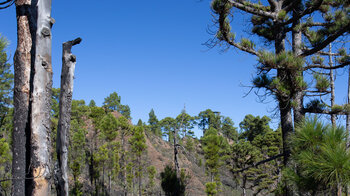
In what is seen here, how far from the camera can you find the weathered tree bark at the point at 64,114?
11.1 ft

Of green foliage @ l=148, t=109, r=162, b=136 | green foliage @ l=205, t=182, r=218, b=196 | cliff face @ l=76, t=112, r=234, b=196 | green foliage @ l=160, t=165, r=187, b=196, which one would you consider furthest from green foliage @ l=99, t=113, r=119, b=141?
green foliage @ l=148, t=109, r=162, b=136

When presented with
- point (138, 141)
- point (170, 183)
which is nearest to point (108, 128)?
point (138, 141)

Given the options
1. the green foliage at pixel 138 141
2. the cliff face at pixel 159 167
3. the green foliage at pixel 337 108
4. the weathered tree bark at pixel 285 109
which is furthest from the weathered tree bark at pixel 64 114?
the cliff face at pixel 159 167

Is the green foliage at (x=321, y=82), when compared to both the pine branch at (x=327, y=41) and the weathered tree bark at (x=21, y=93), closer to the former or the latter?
the pine branch at (x=327, y=41)

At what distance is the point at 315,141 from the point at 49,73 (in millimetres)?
3480

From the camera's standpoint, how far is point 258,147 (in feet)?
96.8

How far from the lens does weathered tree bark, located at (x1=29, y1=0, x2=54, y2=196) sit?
2.95 m

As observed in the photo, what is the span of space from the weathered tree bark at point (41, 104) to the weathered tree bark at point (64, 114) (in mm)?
252

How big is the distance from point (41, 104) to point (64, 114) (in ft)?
1.34

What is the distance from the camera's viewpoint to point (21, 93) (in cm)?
316

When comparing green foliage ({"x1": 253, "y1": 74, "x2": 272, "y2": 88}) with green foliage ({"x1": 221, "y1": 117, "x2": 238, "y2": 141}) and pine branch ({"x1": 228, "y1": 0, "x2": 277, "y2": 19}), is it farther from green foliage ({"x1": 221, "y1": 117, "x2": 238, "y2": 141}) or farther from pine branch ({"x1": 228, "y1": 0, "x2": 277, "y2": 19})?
green foliage ({"x1": 221, "y1": 117, "x2": 238, "y2": 141})

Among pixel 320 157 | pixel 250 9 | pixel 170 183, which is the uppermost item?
pixel 250 9

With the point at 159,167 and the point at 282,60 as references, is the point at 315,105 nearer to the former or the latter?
the point at 282,60

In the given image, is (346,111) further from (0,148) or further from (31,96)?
(0,148)
